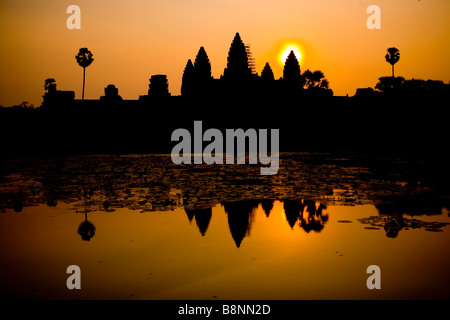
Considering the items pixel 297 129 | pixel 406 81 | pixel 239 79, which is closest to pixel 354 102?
pixel 297 129

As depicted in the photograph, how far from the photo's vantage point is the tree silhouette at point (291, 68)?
98.5 meters

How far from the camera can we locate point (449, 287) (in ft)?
18.6

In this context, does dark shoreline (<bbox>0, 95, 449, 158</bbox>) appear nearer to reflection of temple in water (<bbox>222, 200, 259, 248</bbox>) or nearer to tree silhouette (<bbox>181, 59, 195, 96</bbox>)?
tree silhouette (<bbox>181, 59, 195, 96</bbox>)

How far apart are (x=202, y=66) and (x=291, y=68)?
22094mm

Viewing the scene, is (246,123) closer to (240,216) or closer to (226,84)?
(226,84)

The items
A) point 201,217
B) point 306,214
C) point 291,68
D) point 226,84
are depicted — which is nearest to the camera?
point 201,217

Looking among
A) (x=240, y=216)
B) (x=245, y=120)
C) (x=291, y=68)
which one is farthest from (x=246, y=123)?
(x=240, y=216)

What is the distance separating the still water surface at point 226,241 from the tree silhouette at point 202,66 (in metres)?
72.7

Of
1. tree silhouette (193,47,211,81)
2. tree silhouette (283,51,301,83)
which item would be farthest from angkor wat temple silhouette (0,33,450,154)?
tree silhouette (283,51,301,83)

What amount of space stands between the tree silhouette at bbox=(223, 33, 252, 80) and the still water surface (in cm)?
7451

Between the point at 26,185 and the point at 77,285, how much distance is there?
11300 millimetres

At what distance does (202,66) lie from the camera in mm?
86312

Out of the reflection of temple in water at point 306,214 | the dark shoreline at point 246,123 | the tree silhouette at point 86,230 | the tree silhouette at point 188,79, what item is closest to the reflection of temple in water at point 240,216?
the reflection of temple in water at point 306,214

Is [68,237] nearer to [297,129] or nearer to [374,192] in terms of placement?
[374,192]
